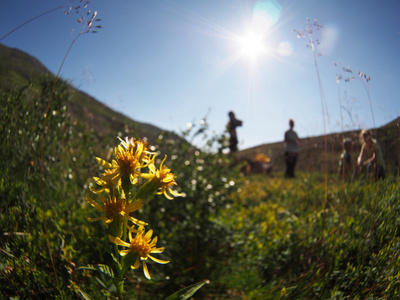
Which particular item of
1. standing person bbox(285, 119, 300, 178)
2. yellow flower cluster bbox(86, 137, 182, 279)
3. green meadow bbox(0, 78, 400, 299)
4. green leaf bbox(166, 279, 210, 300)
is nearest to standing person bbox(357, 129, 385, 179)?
green meadow bbox(0, 78, 400, 299)

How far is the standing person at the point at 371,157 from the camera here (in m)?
1.80

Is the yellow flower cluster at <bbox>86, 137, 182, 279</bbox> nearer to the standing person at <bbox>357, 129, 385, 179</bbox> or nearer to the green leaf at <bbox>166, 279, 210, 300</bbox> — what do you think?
the green leaf at <bbox>166, 279, 210, 300</bbox>

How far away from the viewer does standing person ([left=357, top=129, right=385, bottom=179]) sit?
1.80 m

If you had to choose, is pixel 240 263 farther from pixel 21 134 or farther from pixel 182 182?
pixel 21 134

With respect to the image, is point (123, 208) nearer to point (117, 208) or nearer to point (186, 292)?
point (117, 208)

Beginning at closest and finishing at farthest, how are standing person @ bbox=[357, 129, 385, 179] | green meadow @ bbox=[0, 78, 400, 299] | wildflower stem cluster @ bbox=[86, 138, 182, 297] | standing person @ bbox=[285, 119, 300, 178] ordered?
1. wildflower stem cluster @ bbox=[86, 138, 182, 297]
2. green meadow @ bbox=[0, 78, 400, 299]
3. standing person @ bbox=[357, 129, 385, 179]
4. standing person @ bbox=[285, 119, 300, 178]

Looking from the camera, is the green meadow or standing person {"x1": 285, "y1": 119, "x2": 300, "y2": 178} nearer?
the green meadow

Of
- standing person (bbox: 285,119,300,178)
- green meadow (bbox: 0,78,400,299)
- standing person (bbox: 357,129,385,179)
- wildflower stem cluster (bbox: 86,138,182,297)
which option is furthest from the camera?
standing person (bbox: 285,119,300,178)

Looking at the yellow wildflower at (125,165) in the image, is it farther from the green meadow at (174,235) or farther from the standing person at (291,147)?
the standing person at (291,147)

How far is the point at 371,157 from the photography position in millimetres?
1895

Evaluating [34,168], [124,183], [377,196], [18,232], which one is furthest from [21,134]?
[377,196]

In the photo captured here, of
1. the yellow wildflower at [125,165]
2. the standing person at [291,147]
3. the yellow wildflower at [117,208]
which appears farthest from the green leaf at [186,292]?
the standing person at [291,147]

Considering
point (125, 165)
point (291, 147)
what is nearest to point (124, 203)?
point (125, 165)

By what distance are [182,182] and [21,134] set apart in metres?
1.64
